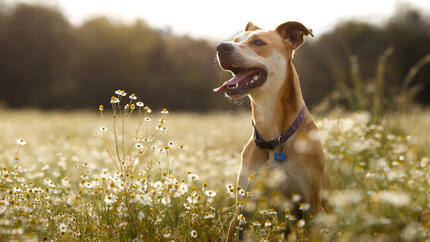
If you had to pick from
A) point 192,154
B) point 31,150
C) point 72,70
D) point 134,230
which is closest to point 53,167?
point 31,150

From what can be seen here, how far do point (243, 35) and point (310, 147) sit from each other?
4.56ft

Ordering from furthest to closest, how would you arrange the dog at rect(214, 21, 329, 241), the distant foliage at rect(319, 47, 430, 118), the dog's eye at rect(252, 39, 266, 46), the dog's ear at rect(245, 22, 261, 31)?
the distant foliage at rect(319, 47, 430, 118), the dog's ear at rect(245, 22, 261, 31), the dog's eye at rect(252, 39, 266, 46), the dog at rect(214, 21, 329, 241)

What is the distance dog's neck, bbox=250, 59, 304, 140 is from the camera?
11.9ft

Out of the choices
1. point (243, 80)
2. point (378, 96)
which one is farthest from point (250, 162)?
point (378, 96)

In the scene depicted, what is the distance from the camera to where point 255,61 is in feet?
11.8

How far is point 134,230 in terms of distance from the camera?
2703 millimetres

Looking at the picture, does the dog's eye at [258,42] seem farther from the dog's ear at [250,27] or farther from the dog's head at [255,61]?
the dog's ear at [250,27]

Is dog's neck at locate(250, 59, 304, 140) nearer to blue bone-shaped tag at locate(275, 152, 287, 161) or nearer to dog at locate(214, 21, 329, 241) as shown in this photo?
dog at locate(214, 21, 329, 241)

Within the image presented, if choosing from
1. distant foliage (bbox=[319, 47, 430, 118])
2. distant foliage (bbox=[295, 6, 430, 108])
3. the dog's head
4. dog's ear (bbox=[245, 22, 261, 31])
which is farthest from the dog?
distant foliage (bbox=[295, 6, 430, 108])

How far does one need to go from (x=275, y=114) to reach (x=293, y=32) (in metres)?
0.95

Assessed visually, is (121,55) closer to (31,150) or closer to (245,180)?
(31,150)

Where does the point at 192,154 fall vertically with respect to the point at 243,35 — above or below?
below

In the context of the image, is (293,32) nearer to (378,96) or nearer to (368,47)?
(378,96)

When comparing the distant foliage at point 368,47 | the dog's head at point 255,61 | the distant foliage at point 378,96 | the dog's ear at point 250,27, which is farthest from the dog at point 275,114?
the distant foliage at point 368,47
